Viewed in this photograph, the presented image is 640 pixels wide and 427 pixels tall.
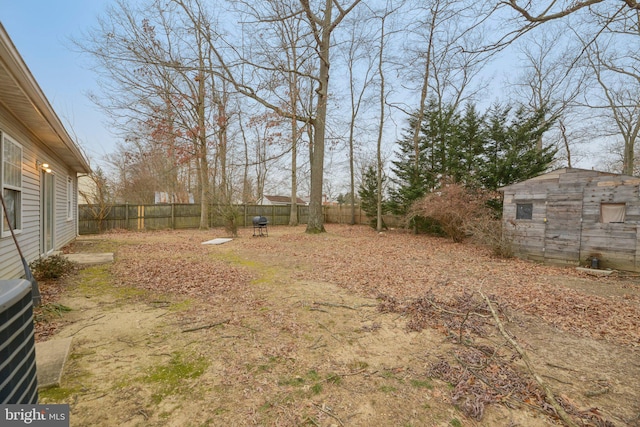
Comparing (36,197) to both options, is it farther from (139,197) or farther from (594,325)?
(139,197)

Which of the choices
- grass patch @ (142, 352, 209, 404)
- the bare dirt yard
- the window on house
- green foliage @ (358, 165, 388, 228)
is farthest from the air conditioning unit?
green foliage @ (358, 165, 388, 228)

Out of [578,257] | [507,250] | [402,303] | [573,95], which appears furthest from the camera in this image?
[573,95]

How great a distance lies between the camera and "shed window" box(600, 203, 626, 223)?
6.67m

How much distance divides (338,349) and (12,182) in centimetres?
592

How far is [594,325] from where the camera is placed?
355cm

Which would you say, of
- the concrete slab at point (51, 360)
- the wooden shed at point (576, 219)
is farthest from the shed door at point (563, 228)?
the concrete slab at point (51, 360)

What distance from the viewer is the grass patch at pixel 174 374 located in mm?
2102

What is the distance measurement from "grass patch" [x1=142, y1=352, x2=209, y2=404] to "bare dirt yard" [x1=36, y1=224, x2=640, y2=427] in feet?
0.04

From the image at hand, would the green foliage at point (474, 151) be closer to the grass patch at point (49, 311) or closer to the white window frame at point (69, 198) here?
the grass patch at point (49, 311)

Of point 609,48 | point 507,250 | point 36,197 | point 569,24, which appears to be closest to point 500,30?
point 569,24

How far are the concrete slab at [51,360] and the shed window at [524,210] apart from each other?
10465mm

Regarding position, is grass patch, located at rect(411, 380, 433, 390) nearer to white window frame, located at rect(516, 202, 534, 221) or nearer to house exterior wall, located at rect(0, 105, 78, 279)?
house exterior wall, located at rect(0, 105, 78, 279)

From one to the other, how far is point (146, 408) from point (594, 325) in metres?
5.02

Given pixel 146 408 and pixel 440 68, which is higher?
pixel 440 68
